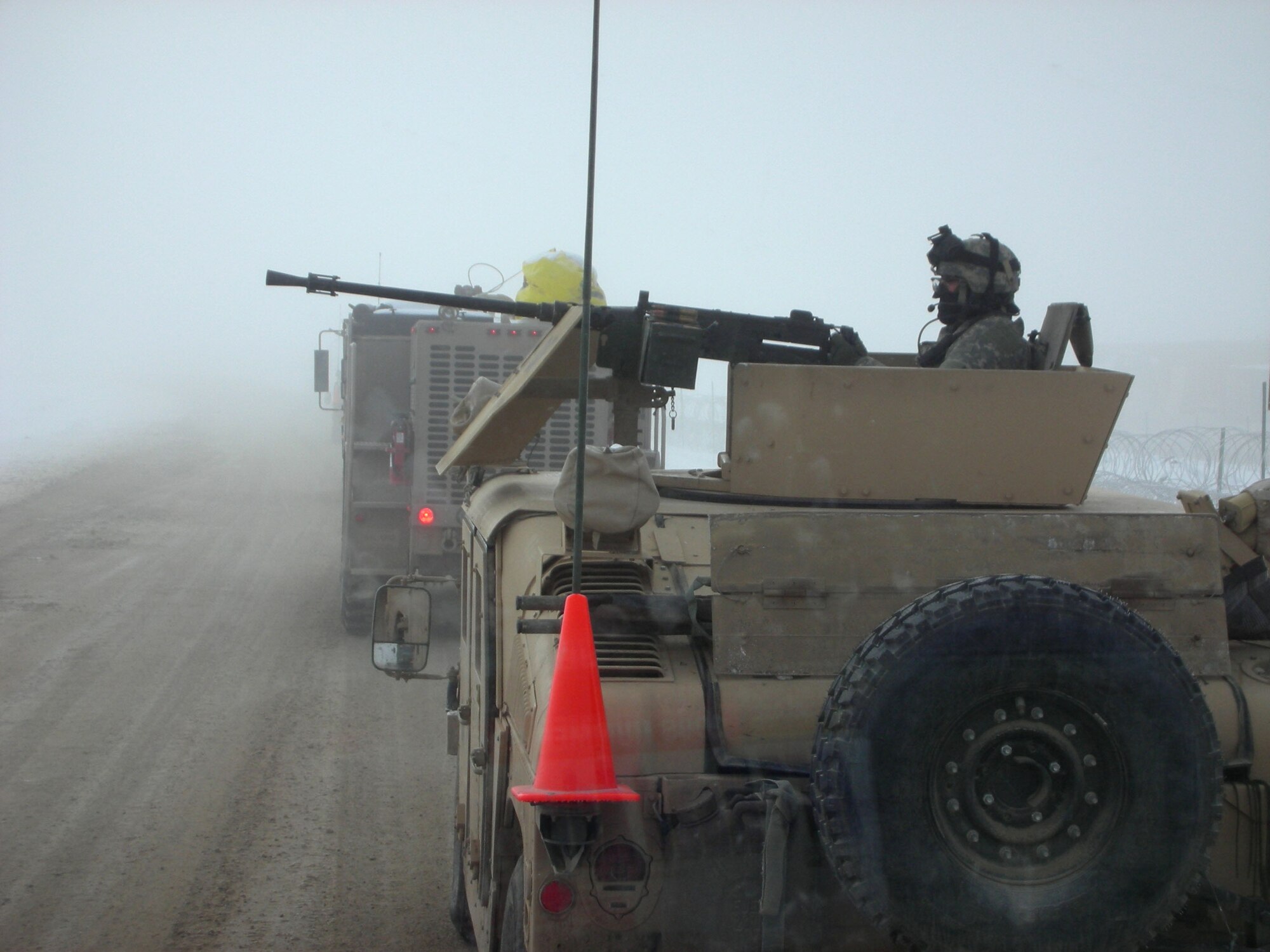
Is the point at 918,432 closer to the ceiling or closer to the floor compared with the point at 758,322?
closer to the floor

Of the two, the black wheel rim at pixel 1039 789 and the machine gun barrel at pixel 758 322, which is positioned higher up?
the machine gun barrel at pixel 758 322

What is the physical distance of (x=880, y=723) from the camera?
221 centimetres

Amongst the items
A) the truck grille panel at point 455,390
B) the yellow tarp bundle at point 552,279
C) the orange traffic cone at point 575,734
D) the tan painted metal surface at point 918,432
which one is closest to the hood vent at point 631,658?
the orange traffic cone at point 575,734

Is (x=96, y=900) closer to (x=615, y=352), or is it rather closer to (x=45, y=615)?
(x=615, y=352)

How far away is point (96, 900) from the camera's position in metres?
5.58

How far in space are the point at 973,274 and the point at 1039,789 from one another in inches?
92.1

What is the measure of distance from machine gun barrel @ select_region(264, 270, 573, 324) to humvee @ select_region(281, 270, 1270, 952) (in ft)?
3.09

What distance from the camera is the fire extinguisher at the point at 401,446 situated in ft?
37.9

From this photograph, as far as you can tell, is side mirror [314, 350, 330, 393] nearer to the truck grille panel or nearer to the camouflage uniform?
the truck grille panel

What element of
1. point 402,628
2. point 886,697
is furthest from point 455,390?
point 886,697

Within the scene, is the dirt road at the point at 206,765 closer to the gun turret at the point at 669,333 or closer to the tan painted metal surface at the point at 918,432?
the gun turret at the point at 669,333

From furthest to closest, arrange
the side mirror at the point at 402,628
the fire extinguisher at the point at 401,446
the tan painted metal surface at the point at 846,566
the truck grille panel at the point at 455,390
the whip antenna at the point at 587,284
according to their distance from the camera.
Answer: the fire extinguisher at the point at 401,446 → the truck grille panel at the point at 455,390 → the side mirror at the point at 402,628 → the tan painted metal surface at the point at 846,566 → the whip antenna at the point at 587,284

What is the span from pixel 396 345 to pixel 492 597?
885 cm

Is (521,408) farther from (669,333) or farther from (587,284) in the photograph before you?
(587,284)
